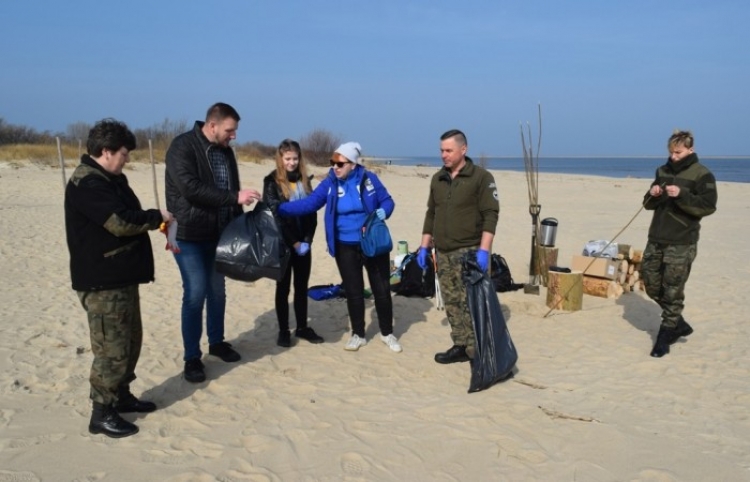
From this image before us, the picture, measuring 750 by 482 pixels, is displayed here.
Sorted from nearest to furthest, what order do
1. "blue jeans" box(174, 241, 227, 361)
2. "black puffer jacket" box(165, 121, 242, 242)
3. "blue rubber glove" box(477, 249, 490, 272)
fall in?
"black puffer jacket" box(165, 121, 242, 242), "blue jeans" box(174, 241, 227, 361), "blue rubber glove" box(477, 249, 490, 272)

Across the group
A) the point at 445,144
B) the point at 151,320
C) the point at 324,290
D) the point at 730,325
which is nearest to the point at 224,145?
the point at 445,144

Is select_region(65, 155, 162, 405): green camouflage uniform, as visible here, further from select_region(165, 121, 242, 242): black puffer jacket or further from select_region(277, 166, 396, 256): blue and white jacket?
select_region(277, 166, 396, 256): blue and white jacket

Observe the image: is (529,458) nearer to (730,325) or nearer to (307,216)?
(307,216)

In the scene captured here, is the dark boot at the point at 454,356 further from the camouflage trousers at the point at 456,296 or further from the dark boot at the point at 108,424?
the dark boot at the point at 108,424

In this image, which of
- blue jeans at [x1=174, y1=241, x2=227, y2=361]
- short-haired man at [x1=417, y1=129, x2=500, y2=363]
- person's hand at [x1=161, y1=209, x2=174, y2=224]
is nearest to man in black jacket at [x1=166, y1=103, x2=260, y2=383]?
blue jeans at [x1=174, y1=241, x2=227, y2=361]

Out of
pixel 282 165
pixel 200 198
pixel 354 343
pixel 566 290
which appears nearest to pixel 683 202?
pixel 566 290

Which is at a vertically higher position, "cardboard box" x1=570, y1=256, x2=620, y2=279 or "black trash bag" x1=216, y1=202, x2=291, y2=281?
"black trash bag" x1=216, y1=202, x2=291, y2=281

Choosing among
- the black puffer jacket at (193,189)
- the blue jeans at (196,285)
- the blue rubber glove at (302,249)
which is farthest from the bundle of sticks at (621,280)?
the black puffer jacket at (193,189)

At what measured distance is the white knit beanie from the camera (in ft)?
15.2

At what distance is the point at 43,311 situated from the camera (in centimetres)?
594

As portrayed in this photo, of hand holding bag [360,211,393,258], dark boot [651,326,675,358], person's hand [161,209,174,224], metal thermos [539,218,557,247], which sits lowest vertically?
dark boot [651,326,675,358]

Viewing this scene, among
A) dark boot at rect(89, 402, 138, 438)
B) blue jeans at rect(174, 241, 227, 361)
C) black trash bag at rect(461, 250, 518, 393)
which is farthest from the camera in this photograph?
black trash bag at rect(461, 250, 518, 393)

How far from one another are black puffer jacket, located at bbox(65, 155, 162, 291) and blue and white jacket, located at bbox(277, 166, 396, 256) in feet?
5.03

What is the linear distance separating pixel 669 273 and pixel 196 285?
3952 millimetres
